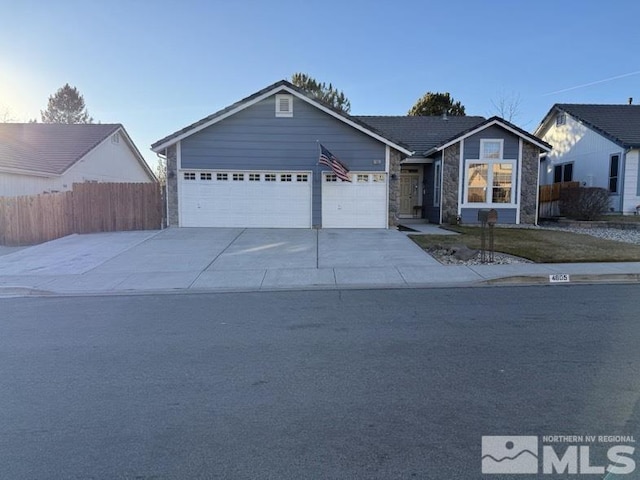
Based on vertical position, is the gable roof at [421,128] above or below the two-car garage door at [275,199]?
above

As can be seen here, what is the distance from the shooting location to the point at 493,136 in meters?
19.9

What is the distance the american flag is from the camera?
16.8 meters

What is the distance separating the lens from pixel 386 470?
298cm

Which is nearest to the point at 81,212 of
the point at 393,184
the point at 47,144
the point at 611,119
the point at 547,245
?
the point at 47,144

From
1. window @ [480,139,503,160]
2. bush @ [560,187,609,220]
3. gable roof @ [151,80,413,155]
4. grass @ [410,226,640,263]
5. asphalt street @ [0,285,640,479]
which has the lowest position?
asphalt street @ [0,285,640,479]

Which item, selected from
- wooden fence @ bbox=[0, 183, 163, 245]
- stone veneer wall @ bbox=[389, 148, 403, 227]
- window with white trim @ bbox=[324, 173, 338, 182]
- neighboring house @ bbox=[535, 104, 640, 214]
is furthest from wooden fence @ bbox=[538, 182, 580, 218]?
wooden fence @ bbox=[0, 183, 163, 245]

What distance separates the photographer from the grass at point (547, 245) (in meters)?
11.5

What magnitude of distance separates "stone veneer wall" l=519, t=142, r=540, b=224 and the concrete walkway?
24.5 ft

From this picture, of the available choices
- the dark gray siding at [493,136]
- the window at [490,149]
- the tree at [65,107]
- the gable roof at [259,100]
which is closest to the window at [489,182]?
the window at [490,149]

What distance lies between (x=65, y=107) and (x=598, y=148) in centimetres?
5478

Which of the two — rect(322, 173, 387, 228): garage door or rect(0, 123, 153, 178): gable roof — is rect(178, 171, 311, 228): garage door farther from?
rect(0, 123, 153, 178): gable roof

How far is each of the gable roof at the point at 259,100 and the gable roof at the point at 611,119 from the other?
1258cm

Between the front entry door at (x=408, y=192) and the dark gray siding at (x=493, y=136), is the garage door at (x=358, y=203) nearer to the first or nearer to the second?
the dark gray siding at (x=493, y=136)

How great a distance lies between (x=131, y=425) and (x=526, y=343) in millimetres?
4354
